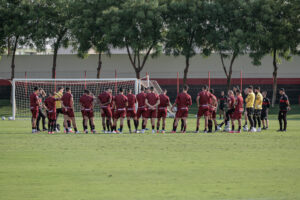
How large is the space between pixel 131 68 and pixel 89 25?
28.5 ft

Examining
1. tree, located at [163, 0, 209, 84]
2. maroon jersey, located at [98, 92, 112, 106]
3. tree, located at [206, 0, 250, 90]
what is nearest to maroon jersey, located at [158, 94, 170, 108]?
maroon jersey, located at [98, 92, 112, 106]

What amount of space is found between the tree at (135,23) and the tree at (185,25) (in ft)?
3.40

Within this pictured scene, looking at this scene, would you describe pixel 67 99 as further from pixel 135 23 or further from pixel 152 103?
pixel 135 23

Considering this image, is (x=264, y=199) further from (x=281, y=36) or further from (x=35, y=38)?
(x=35, y=38)

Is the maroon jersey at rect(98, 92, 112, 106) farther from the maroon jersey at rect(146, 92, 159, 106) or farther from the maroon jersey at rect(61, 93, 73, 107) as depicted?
the maroon jersey at rect(146, 92, 159, 106)

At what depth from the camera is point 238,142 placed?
20.1 meters

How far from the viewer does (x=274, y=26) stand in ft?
148

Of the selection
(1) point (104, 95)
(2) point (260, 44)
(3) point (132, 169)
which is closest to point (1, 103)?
(2) point (260, 44)

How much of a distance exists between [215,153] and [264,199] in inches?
257

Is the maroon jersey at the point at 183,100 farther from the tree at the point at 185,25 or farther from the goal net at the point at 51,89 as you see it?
the tree at the point at 185,25

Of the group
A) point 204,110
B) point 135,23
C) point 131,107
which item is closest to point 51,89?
point 135,23

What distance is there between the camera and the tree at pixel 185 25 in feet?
148

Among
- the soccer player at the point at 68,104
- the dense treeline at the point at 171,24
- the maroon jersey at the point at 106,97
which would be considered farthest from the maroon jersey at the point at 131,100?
the dense treeline at the point at 171,24

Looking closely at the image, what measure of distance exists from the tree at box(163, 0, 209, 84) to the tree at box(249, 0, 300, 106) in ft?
13.3
